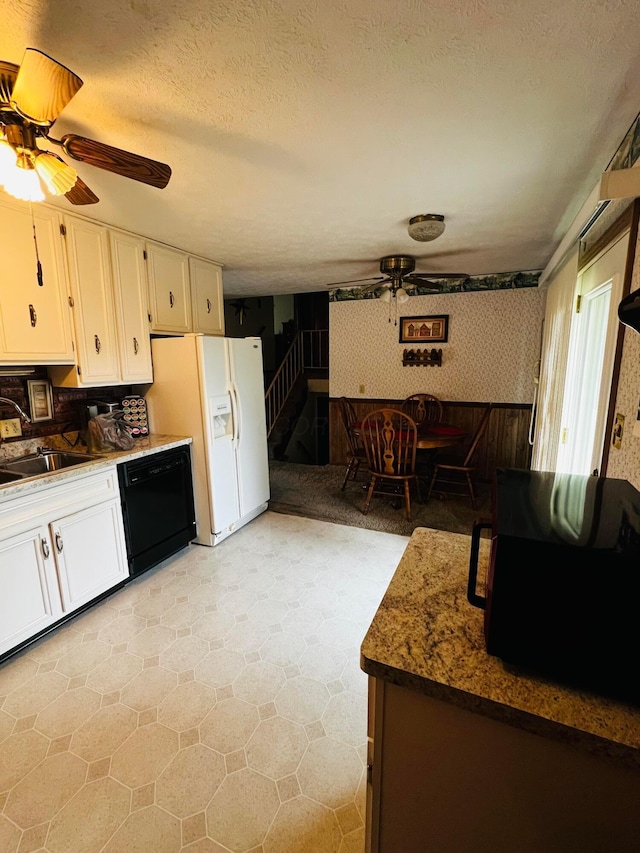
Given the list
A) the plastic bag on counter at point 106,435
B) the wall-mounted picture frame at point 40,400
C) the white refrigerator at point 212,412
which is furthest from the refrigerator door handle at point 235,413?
the wall-mounted picture frame at point 40,400

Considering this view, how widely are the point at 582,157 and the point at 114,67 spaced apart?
70.9 inches

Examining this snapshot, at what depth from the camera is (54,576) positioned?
6.79 ft

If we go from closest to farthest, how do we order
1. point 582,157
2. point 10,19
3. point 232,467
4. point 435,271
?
1. point 10,19
2. point 582,157
3. point 232,467
4. point 435,271

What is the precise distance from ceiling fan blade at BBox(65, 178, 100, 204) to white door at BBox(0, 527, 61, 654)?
1.61m

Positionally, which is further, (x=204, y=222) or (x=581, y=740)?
(x=204, y=222)

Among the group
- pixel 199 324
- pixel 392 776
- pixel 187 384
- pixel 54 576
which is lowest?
pixel 54 576

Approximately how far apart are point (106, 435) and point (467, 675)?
8.33ft

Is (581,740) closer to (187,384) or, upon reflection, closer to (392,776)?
(392,776)

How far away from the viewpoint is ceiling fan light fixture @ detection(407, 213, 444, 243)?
2.29 meters

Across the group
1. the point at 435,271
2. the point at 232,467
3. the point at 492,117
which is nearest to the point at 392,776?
the point at 492,117

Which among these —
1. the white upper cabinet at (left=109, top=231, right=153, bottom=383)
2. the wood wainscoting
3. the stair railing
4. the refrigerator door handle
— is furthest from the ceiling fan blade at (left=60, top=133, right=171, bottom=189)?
the stair railing

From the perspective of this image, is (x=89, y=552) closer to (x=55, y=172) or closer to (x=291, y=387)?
(x=55, y=172)

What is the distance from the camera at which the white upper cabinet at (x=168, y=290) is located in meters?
2.87

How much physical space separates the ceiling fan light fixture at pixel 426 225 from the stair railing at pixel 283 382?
3778 mm
